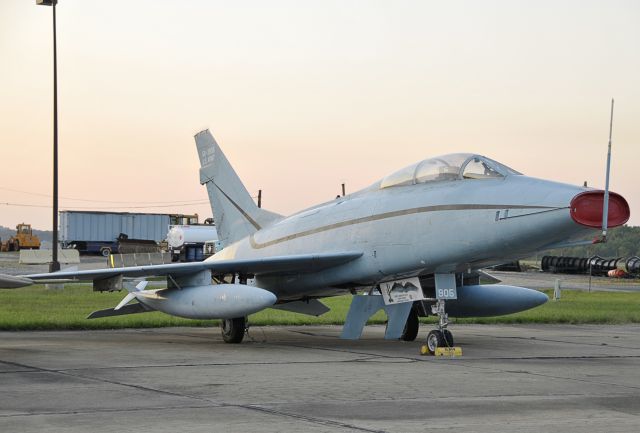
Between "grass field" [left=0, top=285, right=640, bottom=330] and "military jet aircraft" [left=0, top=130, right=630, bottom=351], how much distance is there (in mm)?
2200

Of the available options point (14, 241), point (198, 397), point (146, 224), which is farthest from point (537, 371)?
point (14, 241)

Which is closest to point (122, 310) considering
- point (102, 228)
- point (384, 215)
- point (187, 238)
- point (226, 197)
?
point (226, 197)

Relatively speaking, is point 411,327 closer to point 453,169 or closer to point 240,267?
point 240,267

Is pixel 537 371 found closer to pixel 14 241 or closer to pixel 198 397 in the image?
pixel 198 397

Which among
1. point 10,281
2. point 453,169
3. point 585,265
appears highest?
point 453,169

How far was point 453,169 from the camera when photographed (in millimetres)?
14094

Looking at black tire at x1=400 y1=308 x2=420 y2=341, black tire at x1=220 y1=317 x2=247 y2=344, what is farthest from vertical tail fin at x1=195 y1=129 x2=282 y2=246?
black tire at x1=400 y1=308 x2=420 y2=341

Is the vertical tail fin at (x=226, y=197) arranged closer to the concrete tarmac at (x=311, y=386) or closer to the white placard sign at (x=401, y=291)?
the concrete tarmac at (x=311, y=386)

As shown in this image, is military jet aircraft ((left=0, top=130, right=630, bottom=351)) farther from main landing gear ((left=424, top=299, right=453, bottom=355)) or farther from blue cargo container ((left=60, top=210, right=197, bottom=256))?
blue cargo container ((left=60, top=210, right=197, bottom=256))

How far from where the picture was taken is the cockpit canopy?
1379cm

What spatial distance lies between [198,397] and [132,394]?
26.3 inches

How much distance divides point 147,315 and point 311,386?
47.8ft

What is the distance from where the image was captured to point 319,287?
16.2 metres

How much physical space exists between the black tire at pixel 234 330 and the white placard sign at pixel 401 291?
253 cm
